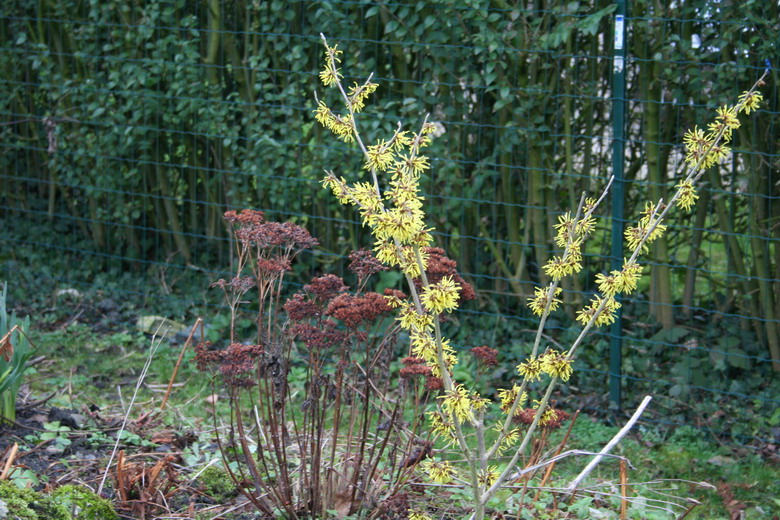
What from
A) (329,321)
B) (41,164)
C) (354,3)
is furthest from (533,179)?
(41,164)

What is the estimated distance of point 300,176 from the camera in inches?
222

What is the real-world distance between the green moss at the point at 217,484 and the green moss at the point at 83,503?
1.30ft

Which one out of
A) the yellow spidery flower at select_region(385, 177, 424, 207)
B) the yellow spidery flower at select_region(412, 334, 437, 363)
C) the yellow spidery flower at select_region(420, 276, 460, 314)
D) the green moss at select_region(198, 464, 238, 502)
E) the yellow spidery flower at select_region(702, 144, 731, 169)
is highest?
the yellow spidery flower at select_region(702, 144, 731, 169)

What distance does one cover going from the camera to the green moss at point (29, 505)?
284 cm

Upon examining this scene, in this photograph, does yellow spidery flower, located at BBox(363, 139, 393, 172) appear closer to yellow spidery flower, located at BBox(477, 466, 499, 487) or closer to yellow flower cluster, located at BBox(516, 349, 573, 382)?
→ yellow flower cluster, located at BBox(516, 349, 573, 382)

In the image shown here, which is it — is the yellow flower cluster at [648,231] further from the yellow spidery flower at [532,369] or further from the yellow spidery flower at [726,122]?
the yellow spidery flower at [532,369]

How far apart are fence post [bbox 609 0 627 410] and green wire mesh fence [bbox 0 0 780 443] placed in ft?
0.06

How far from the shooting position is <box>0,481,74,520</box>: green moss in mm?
2836

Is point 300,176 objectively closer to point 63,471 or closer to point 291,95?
point 291,95

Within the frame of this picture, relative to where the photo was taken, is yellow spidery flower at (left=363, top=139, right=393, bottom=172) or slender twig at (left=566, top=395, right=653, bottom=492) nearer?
yellow spidery flower at (left=363, top=139, right=393, bottom=172)

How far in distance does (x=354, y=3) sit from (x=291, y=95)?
2.23 ft

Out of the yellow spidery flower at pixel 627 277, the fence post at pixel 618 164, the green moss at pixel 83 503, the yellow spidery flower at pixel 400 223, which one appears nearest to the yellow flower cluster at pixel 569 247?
the yellow spidery flower at pixel 627 277

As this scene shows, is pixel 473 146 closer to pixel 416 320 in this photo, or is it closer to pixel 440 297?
pixel 416 320

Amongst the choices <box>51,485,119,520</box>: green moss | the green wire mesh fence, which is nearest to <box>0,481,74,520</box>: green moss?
<box>51,485,119,520</box>: green moss
